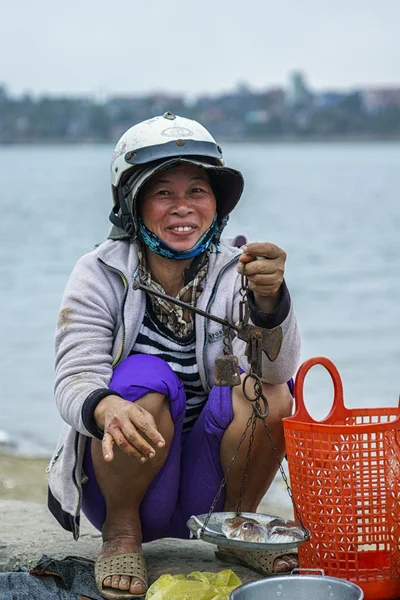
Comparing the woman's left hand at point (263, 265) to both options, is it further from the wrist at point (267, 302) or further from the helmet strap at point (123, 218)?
the helmet strap at point (123, 218)

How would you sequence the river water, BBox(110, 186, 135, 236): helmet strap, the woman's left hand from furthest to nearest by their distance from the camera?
the river water
BBox(110, 186, 135, 236): helmet strap
the woman's left hand

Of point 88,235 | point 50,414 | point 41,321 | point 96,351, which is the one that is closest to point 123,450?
point 96,351

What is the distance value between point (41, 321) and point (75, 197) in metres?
35.3

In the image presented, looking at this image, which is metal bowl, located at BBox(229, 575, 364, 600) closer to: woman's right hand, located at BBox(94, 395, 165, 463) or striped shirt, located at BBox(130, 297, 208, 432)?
woman's right hand, located at BBox(94, 395, 165, 463)

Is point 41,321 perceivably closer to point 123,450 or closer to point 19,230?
point 123,450

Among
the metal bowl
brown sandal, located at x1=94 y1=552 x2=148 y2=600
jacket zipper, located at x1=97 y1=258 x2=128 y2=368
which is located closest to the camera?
the metal bowl

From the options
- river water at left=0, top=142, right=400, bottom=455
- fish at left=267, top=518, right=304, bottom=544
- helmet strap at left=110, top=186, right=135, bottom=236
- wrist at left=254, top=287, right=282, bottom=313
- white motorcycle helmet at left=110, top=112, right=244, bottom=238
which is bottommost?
river water at left=0, top=142, right=400, bottom=455

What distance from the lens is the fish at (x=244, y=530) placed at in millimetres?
3035

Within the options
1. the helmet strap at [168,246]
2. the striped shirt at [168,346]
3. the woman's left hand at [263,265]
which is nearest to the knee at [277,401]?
the striped shirt at [168,346]

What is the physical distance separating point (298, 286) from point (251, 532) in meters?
14.0

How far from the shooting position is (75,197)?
48.5 metres

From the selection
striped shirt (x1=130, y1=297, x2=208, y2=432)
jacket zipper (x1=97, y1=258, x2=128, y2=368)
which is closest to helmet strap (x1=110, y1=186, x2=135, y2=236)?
jacket zipper (x1=97, y1=258, x2=128, y2=368)

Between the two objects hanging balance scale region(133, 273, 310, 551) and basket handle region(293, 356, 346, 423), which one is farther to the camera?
basket handle region(293, 356, 346, 423)

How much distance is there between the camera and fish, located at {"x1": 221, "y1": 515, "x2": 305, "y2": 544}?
3031mm
